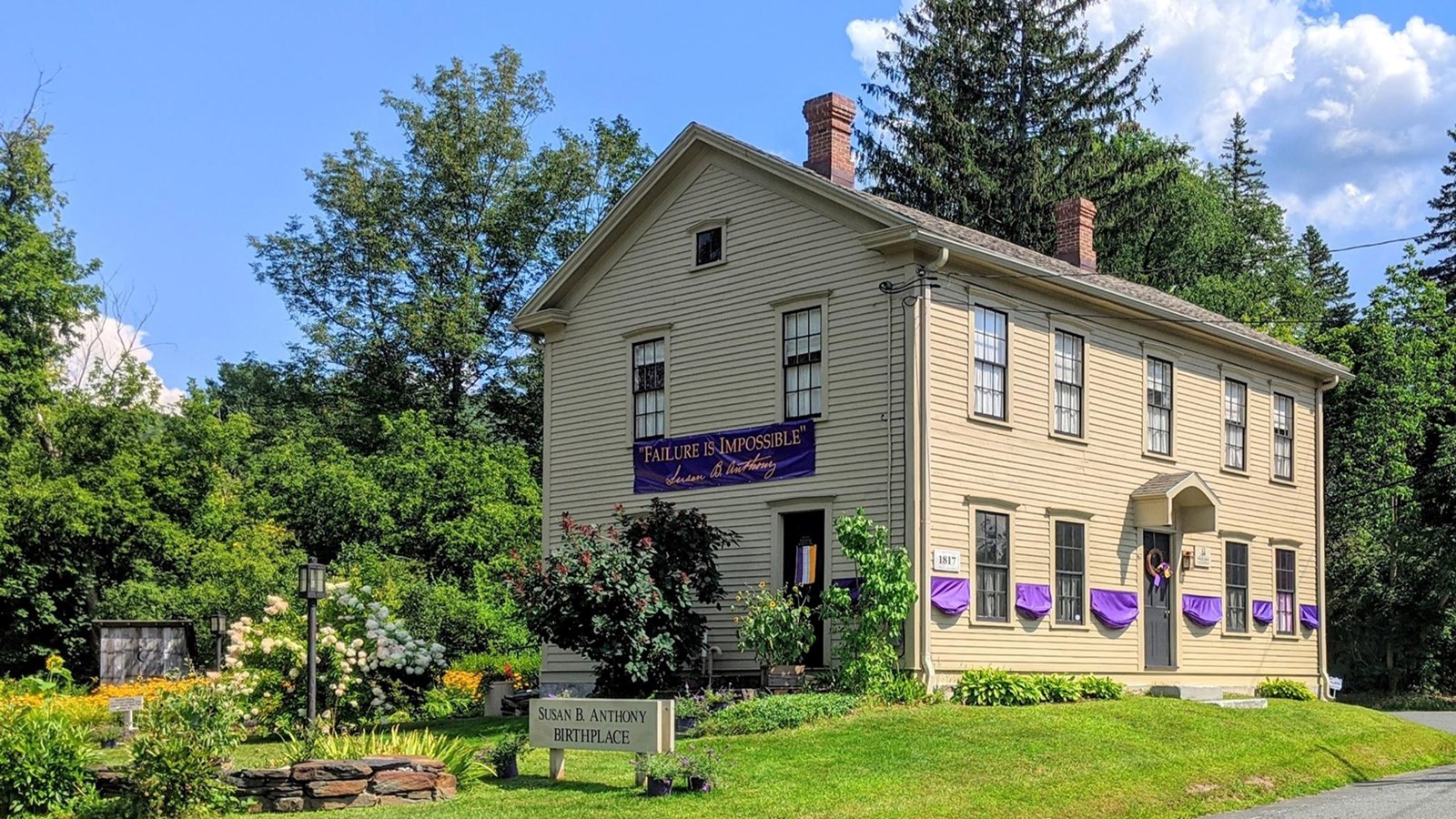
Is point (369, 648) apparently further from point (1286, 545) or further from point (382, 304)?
Result: point (382, 304)

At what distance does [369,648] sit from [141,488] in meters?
16.7

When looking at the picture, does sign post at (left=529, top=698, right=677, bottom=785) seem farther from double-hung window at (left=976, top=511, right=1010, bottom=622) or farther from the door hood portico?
the door hood portico

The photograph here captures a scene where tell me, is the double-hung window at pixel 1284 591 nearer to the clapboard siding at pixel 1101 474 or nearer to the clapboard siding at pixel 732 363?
the clapboard siding at pixel 1101 474

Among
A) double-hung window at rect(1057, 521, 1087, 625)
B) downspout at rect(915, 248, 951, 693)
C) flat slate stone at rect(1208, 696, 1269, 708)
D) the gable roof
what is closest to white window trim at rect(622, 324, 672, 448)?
the gable roof

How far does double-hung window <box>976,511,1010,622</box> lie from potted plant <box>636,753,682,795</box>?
7742mm

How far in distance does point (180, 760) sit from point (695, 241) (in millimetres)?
12182

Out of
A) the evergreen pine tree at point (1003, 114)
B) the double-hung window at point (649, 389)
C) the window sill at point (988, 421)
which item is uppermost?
the evergreen pine tree at point (1003, 114)

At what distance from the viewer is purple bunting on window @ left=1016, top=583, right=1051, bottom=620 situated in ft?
71.1

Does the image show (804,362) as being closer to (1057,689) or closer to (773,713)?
(773,713)

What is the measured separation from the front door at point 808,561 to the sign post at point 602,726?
607 centimetres

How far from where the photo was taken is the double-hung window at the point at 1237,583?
87.5 feet

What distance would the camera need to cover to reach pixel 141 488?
3584 cm

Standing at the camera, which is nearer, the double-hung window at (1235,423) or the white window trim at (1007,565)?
the white window trim at (1007,565)

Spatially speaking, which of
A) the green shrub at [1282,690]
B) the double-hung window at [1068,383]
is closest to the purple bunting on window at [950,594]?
the double-hung window at [1068,383]
